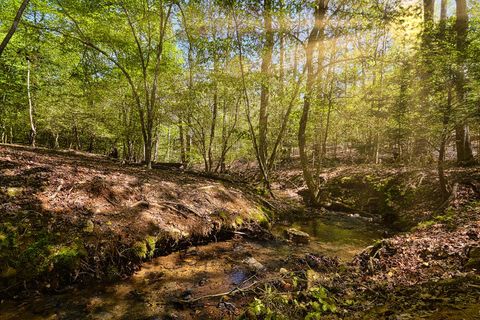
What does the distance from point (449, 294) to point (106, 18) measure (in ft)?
Answer: 47.5

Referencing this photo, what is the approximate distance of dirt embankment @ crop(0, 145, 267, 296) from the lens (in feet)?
14.1

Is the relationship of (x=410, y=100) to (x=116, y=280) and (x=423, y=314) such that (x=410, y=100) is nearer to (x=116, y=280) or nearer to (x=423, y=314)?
(x=423, y=314)

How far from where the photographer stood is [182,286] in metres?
4.71

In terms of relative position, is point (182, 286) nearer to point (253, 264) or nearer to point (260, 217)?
point (253, 264)

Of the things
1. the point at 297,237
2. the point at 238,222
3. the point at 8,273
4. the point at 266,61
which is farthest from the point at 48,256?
the point at 266,61

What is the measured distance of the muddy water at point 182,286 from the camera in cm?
382

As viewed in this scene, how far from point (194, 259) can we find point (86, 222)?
2423mm

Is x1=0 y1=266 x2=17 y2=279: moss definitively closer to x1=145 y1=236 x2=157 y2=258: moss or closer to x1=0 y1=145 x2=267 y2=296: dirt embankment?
x1=0 y1=145 x2=267 y2=296: dirt embankment

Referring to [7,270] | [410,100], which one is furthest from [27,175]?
[410,100]

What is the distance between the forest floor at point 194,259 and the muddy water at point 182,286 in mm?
23

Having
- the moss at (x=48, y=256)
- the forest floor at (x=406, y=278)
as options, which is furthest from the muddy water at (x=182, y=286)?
the forest floor at (x=406, y=278)

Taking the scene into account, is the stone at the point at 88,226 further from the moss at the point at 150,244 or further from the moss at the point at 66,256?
the moss at the point at 150,244

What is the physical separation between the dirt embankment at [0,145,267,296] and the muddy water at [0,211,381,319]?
1.11 ft

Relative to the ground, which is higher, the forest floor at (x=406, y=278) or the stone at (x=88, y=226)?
the stone at (x=88, y=226)
